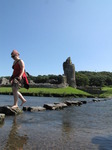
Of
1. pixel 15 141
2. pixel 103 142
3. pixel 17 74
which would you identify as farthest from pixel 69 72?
pixel 15 141

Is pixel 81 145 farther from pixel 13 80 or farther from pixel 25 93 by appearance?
pixel 25 93

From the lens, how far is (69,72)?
7775 centimetres

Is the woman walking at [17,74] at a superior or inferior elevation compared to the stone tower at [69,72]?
inferior

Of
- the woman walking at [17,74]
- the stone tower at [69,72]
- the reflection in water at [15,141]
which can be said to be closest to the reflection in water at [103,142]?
the reflection in water at [15,141]

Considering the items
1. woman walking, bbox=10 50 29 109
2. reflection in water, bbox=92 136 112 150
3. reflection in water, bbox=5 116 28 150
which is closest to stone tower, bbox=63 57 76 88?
woman walking, bbox=10 50 29 109

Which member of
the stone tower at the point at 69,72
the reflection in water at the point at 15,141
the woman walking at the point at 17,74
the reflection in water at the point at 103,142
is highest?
the stone tower at the point at 69,72

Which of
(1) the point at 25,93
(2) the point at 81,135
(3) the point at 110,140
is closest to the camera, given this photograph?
(3) the point at 110,140

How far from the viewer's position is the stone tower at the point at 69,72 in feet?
251

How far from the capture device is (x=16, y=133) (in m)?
6.05

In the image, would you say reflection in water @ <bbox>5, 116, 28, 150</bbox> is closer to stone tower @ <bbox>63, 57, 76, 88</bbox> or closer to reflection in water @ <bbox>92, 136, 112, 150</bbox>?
reflection in water @ <bbox>92, 136, 112, 150</bbox>

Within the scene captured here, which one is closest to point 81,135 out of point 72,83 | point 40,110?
point 40,110

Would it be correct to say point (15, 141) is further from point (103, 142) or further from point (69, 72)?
point (69, 72)

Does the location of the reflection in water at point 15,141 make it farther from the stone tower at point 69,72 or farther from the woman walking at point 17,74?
the stone tower at point 69,72

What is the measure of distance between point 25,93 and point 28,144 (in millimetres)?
40961
